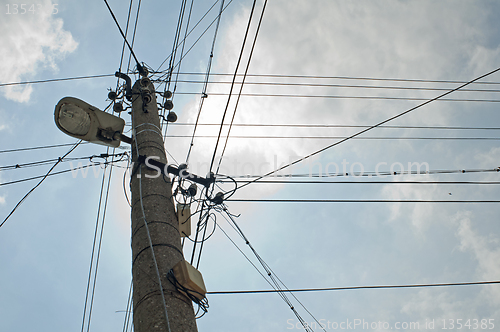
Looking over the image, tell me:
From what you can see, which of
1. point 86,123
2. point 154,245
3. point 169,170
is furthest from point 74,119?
point 154,245

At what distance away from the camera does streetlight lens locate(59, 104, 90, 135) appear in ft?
12.3

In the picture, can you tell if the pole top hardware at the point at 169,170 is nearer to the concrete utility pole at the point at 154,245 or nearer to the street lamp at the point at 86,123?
the concrete utility pole at the point at 154,245

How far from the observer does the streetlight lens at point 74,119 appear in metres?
3.76

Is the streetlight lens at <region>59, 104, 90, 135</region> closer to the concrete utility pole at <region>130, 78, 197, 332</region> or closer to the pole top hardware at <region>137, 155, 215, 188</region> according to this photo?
the concrete utility pole at <region>130, 78, 197, 332</region>

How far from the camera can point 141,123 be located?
13.9 ft

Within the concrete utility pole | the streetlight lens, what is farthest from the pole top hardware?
the streetlight lens

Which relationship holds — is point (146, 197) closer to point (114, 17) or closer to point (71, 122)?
point (71, 122)

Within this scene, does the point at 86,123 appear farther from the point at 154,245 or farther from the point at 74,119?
the point at 154,245

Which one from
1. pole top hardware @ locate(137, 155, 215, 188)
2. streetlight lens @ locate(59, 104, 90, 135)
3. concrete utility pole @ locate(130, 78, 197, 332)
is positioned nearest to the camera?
concrete utility pole @ locate(130, 78, 197, 332)

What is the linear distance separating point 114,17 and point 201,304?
429 centimetres

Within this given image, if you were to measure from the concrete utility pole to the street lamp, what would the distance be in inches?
11.3

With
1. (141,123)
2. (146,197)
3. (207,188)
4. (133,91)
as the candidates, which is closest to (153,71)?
(133,91)

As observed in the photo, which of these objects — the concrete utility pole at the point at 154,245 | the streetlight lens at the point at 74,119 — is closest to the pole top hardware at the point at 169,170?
the concrete utility pole at the point at 154,245

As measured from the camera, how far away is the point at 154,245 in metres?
2.81
